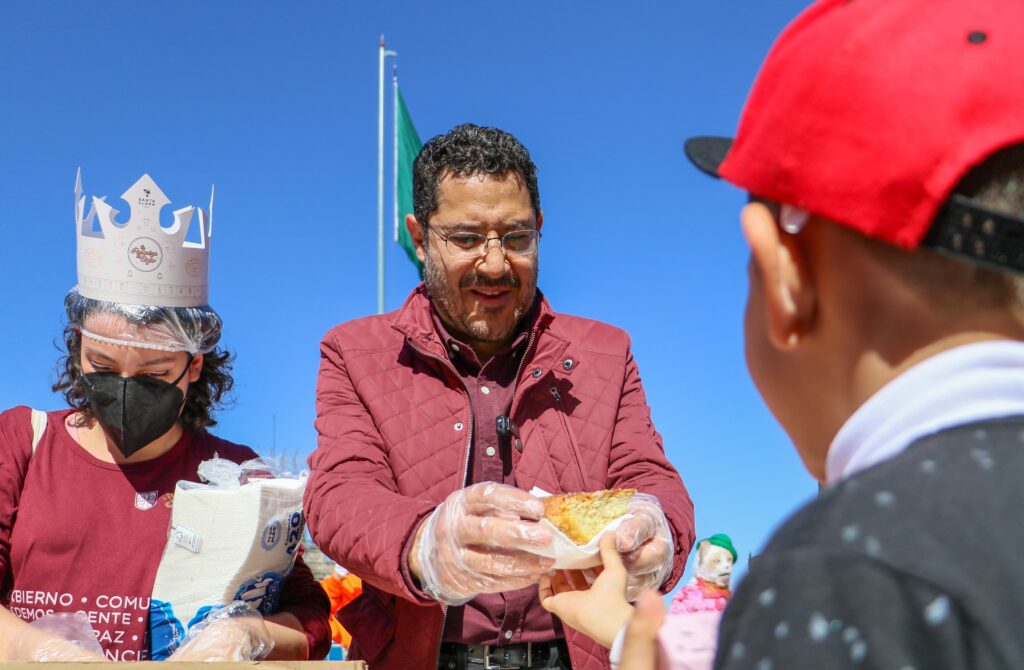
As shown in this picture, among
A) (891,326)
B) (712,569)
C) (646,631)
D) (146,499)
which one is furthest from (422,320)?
(712,569)

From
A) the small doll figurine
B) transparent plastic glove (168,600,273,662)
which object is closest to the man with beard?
transparent plastic glove (168,600,273,662)

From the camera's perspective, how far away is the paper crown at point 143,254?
3766mm

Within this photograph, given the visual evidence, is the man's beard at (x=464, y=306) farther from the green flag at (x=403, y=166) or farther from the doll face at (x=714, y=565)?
the green flag at (x=403, y=166)

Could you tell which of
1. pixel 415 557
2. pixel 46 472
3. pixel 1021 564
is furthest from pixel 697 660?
pixel 46 472

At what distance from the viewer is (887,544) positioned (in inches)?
38.6

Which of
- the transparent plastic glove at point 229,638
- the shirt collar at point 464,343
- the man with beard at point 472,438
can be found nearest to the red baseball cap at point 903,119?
the man with beard at point 472,438

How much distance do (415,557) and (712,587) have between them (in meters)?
5.85

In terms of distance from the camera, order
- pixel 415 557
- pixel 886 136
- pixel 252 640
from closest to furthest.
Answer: pixel 886 136
pixel 415 557
pixel 252 640

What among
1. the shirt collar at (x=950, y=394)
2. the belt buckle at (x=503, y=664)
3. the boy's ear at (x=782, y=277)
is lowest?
the belt buckle at (x=503, y=664)

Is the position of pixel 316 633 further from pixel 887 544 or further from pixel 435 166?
pixel 887 544

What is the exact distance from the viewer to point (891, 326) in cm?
114

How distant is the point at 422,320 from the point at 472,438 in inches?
17.0

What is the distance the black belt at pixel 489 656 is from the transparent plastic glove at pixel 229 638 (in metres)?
0.60

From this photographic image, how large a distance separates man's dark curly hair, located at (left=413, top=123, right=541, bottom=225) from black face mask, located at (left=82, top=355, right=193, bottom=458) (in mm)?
1120
